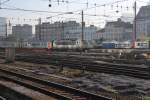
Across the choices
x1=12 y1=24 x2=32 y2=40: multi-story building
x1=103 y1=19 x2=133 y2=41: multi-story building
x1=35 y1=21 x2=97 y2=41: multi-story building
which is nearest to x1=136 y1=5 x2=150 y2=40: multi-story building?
x1=103 y1=19 x2=133 y2=41: multi-story building

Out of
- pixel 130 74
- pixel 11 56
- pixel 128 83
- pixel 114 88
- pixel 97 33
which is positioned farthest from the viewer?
pixel 97 33

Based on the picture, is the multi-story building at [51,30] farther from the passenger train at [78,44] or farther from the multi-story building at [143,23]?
the passenger train at [78,44]

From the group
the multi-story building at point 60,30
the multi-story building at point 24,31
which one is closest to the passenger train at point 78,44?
the multi-story building at point 60,30

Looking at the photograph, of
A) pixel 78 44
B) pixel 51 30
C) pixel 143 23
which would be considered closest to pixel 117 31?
pixel 143 23

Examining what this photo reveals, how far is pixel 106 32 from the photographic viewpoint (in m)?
157

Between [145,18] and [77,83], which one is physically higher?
[145,18]

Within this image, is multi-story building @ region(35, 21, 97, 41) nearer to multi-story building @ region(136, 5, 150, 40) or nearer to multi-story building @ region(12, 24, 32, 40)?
multi-story building @ region(12, 24, 32, 40)

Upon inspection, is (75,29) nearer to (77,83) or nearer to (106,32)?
(106,32)

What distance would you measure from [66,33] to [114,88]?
363ft

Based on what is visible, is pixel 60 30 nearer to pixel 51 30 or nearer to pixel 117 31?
pixel 51 30

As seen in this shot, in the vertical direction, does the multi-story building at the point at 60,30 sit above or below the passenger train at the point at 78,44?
above

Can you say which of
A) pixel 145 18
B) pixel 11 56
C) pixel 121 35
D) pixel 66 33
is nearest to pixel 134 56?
pixel 11 56

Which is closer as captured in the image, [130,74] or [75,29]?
[130,74]

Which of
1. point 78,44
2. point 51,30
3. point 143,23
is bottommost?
point 78,44
